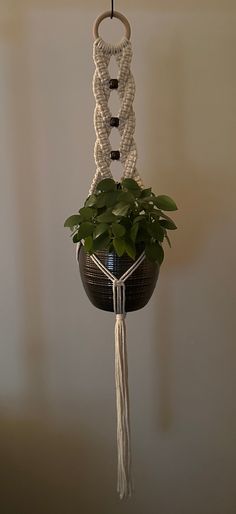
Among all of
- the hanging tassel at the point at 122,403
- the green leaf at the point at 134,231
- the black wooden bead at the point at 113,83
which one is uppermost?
the black wooden bead at the point at 113,83

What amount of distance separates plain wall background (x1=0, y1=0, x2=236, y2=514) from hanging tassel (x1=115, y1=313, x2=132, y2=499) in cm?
23

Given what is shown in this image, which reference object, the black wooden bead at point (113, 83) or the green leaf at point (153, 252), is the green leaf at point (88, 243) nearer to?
the green leaf at point (153, 252)

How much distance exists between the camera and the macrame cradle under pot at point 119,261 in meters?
0.69

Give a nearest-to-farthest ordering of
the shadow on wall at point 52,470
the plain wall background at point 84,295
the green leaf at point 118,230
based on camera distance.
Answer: the green leaf at point 118,230, the plain wall background at point 84,295, the shadow on wall at point 52,470

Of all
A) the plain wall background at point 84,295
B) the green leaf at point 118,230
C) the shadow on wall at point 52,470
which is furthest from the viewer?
the shadow on wall at point 52,470

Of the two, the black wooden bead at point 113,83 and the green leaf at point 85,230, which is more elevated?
the black wooden bead at point 113,83

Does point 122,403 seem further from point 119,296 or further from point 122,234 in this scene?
point 122,234

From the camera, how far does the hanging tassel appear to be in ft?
2.38

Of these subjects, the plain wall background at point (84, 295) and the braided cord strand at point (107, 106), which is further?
the plain wall background at point (84, 295)

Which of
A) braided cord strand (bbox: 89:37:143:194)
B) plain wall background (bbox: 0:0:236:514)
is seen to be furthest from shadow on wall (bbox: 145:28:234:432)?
braided cord strand (bbox: 89:37:143:194)

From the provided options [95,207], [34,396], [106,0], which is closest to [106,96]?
[95,207]

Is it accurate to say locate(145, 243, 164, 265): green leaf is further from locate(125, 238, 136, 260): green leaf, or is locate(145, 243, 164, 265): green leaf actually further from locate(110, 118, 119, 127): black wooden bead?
locate(110, 118, 119, 127): black wooden bead

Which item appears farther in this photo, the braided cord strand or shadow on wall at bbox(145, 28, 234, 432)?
shadow on wall at bbox(145, 28, 234, 432)

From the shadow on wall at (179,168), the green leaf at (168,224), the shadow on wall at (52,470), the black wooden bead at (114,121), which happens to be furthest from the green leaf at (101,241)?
the shadow on wall at (52,470)
